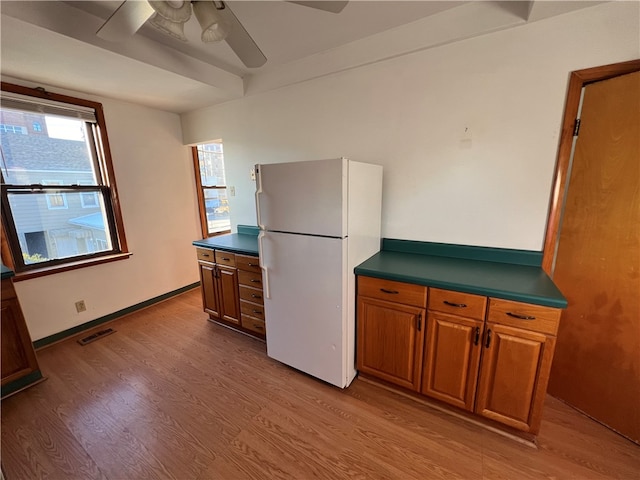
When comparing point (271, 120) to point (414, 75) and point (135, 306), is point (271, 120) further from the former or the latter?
point (135, 306)

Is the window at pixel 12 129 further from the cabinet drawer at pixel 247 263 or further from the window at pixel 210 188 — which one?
the cabinet drawer at pixel 247 263

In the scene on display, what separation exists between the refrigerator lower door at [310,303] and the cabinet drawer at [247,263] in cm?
32

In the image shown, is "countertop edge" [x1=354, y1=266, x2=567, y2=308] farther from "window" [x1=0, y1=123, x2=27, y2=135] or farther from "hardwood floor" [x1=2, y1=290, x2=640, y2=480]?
"window" [x1=0, y1=123, x2=27, y2=135]

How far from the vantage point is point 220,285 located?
8.37ft

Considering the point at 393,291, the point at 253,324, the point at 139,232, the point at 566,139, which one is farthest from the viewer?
the point at 139,232

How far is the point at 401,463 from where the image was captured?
1.34 metres

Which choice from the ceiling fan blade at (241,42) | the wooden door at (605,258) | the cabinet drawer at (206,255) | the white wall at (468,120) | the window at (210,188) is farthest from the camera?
the window at (210,188)

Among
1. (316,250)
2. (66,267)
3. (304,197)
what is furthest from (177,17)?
(66,267)

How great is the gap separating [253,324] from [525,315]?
2037 mm

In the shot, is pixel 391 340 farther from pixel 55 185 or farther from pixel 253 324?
pixel 55 185

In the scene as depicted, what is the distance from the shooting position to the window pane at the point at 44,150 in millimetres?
2100

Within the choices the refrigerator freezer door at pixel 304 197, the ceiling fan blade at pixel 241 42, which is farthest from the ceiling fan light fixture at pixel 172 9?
the refrigerator freezer door at pixel 304 197

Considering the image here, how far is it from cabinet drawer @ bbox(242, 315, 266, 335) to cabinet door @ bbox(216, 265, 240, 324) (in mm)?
94

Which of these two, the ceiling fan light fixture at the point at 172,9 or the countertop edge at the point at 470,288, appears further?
the countertop edge at the point at 470,288
